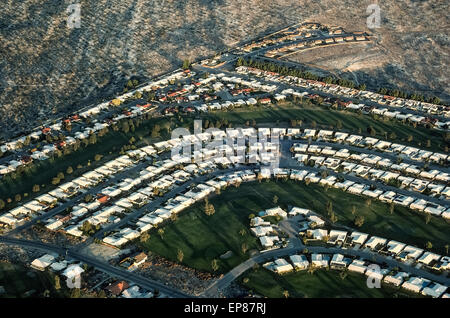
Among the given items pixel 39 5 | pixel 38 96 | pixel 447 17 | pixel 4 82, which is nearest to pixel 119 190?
pixel 38 96

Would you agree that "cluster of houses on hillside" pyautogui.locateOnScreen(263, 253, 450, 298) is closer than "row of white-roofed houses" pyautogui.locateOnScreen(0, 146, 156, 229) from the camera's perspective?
Yes

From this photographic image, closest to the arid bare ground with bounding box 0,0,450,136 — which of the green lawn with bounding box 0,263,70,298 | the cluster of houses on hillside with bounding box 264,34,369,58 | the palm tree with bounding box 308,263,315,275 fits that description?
the cluster of houses on hillside with bounding box 264,34,369,58

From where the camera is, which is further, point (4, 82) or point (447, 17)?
point (447, 17)

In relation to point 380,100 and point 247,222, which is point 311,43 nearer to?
point 380,100

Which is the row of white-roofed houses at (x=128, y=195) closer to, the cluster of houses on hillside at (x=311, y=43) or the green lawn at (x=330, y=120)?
the green lawn at (x=330, y=120)

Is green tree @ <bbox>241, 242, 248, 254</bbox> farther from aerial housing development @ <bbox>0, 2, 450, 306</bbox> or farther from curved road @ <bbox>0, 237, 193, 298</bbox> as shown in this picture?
curved road @ <bbox>0, 237, 193, 298</bbox>

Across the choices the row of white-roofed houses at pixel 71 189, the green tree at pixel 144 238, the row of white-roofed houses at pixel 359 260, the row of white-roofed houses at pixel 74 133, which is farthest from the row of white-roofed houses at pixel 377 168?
the row of white-roofed houses at pixel 74 133

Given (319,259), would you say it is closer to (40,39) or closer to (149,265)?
(149,265)
